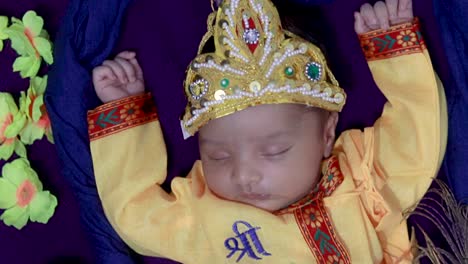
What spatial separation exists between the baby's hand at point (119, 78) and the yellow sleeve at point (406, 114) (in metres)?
A: 0.46

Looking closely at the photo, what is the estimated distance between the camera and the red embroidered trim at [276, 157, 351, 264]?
4.99ft

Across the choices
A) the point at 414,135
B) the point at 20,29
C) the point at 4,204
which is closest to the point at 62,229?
the point at 4,204

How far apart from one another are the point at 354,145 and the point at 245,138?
25 cm

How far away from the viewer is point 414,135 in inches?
58.3

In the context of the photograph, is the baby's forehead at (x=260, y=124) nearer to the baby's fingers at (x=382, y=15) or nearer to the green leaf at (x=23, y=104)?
the baby's fingers at (x=382, y=15)

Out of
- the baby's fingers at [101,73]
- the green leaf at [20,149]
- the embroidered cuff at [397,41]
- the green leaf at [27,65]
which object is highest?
the green leaf at [27,65]

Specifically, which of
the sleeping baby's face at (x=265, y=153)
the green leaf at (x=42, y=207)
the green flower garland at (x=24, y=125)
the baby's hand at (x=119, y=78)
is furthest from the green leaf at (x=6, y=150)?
the sleeping baby's face at (x=265, y=153)

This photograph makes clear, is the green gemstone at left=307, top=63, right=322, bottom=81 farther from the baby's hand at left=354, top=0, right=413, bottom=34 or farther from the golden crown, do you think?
the baby's hand at left=354, top=0, right=413, bottom=34

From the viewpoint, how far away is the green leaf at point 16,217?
1609 mm

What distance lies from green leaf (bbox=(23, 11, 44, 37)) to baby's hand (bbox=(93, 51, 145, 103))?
152 mm

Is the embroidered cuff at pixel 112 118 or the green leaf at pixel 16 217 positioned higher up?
the embroidered cuff at pixel 112 118

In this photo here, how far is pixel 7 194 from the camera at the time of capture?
1591mm

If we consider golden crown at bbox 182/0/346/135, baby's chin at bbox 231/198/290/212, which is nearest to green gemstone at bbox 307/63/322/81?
golden crown at bbox 182/0/346/135

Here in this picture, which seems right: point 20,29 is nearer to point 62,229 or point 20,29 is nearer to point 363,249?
point 62,229
